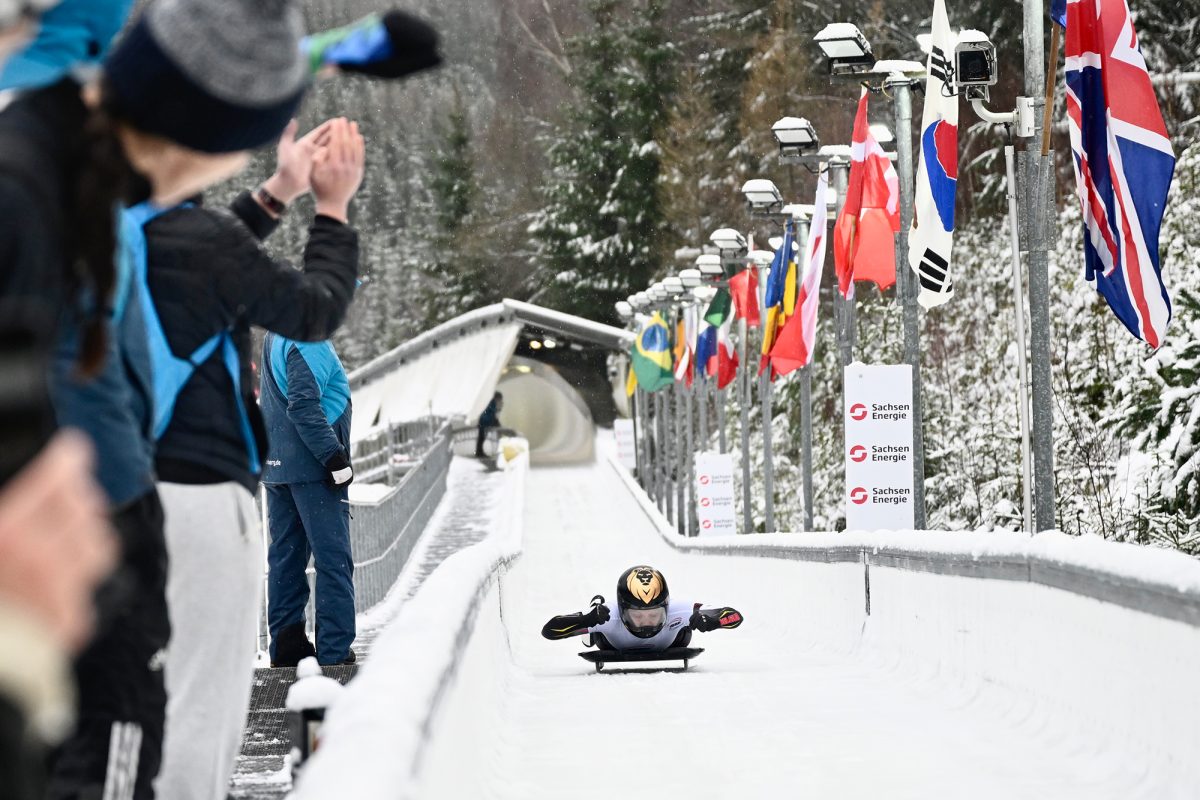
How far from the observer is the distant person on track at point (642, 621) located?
11188mm

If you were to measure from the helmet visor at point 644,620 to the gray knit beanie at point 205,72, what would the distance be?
8979 millimetres

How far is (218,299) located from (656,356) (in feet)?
130

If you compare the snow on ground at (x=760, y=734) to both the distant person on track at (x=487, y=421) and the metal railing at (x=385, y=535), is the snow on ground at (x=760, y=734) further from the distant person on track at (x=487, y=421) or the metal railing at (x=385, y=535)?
the distant person on track at (x=487, y=421)

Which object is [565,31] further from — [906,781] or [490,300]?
[906,781]

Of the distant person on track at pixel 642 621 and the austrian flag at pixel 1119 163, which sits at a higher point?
the austrian flag at pixel 1119 163

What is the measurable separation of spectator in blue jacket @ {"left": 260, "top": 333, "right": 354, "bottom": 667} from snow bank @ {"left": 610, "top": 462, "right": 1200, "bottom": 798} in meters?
2.76

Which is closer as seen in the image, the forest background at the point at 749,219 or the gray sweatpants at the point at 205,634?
the gray sweatpants at the point at 205,634

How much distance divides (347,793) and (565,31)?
126241mm

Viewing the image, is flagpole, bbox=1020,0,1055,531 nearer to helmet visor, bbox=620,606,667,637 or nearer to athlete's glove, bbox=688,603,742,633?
athlete's glove, bbox=688,603,742,633

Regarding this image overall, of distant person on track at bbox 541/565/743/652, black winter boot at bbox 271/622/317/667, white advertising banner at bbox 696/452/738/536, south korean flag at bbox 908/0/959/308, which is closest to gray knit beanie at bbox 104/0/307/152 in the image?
black winter boot at bbox 271/622/317/667

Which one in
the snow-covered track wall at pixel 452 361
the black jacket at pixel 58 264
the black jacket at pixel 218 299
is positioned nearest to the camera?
the black jacket at pixel 58 264

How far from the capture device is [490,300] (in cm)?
10338

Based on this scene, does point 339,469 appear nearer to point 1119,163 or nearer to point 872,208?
point 1119,163

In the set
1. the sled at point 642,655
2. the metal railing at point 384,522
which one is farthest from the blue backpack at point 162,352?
the sled at point 642,655
